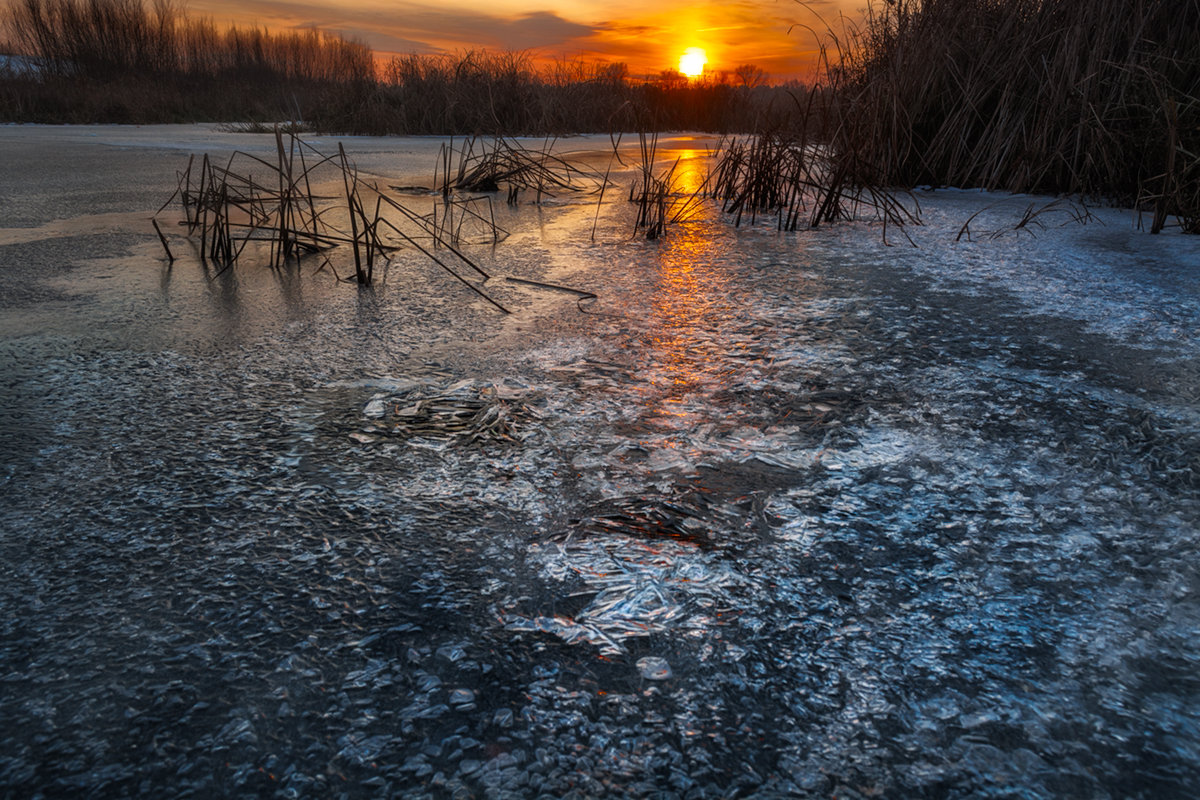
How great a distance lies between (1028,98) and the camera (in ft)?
12.5

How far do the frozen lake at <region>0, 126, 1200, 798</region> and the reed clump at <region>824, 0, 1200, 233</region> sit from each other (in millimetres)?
2121

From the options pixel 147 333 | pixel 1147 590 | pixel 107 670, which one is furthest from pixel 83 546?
pixel 1147 590

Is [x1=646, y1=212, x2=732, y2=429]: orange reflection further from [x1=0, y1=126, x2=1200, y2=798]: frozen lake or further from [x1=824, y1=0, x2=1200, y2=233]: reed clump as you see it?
[x1=824, y1=0, x2=1200, y2=233]: reed clump

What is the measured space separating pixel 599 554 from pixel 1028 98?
4.06 metres

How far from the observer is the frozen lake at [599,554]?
599mm

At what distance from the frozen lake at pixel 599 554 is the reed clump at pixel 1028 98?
2121mm

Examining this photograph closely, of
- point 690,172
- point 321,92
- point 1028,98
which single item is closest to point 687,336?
point 1028,98

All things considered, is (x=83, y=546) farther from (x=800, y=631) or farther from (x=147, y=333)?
(x=147, y=333)

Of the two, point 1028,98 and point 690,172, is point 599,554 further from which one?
point 690,172

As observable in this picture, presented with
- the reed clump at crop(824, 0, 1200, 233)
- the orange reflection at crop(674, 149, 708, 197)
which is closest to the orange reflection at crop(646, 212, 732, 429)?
the reed clump at crop(824, 0, 1200, 233)

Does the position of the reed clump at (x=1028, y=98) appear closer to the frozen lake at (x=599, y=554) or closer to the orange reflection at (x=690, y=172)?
the orange reflection at (x=690, y=172)

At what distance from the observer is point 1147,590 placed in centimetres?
79

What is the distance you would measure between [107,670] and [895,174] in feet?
14.3

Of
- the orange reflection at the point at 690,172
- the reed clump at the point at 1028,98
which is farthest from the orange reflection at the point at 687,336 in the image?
the orange reflection at the point at 690,172
